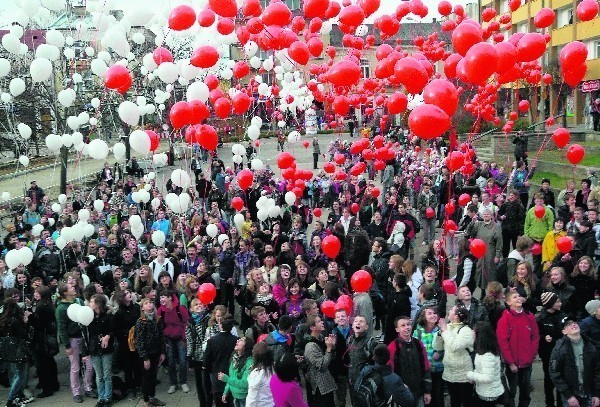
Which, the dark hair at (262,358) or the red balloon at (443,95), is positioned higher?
the red balloon at (443,95)

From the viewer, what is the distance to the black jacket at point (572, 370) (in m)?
5.20

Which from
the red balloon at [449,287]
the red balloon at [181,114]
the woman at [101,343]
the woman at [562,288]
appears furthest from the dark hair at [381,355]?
the red balloon at [181,114]

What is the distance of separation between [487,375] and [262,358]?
6.14 ft

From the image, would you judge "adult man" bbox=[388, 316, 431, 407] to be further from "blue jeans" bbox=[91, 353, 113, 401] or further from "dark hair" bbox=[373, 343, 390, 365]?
"blue jeans" bbox=[91, 353, 113, 401]

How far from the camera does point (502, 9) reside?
39.7 metres

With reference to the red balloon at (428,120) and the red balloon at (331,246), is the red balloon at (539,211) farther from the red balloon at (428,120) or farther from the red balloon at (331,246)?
the red balloon at (428,120)

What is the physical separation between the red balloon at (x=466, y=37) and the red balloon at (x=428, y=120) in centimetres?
88

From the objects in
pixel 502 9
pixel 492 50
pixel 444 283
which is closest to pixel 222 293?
pixel 444 283

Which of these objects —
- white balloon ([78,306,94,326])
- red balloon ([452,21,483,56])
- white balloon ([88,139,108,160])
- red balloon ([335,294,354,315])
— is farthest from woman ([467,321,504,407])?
white balloon ([88,139,108,160])

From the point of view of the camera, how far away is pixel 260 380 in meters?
5.25

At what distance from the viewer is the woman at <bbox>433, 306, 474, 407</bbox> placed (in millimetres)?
5398

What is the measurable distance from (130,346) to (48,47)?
5.06 meters

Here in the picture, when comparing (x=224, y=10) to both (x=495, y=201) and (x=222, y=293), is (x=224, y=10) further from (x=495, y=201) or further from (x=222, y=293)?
(x=495, y=201)

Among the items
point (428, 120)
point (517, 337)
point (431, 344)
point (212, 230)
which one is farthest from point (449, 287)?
point (212, 230)
